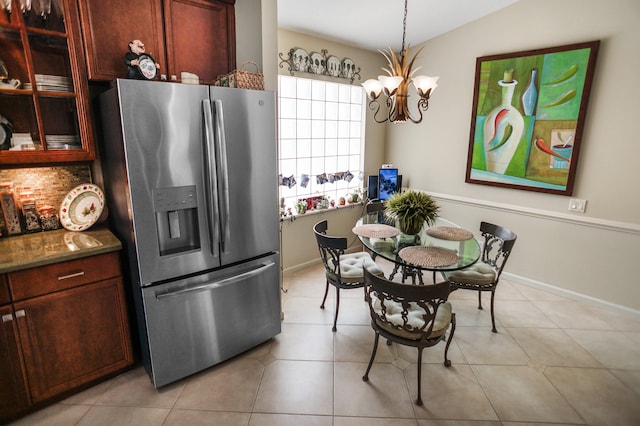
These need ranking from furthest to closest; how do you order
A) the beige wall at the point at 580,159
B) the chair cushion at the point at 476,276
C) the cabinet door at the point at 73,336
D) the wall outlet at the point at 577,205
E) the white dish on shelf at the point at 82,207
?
the wall outlet at the point at 577,205, the beige wall at the point at 580,159, the chair cushion at the point at 476,276, the white dish on shelf at the point at 82,207, the cabinet door at the point at 73,336

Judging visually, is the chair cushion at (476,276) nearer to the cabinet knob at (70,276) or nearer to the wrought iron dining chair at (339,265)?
the wrought iron dining chair at (339,265)

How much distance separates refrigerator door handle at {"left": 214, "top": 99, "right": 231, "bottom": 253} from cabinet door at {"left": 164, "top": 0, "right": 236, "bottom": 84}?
57 cm

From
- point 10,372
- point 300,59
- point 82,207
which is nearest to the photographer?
point 10,372

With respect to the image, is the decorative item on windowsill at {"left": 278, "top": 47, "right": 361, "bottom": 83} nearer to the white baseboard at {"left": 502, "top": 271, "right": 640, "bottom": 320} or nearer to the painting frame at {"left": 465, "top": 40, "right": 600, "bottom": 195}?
the painting frame at {"left": 465, "top": 40, "right": 600, "bottom": 195}

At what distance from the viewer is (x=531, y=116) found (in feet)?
11.1

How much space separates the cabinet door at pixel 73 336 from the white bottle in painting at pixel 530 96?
3.90 m

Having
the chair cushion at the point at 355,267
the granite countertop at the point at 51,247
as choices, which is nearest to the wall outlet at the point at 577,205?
the chair cushion at the point at 355,267

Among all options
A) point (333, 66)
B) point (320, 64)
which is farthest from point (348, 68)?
Result: point (320, 64)

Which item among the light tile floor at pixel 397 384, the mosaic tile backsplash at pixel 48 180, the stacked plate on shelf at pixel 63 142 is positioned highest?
the stacked plate on shelf at pixel 63 142

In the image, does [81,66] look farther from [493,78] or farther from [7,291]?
[493,78]

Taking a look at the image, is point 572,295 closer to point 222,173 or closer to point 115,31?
point 222,173

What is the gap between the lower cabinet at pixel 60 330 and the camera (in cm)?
184

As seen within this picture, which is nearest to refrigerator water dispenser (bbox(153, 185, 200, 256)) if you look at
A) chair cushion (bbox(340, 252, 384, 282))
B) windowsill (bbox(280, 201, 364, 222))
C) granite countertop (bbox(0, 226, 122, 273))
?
granite countertop (bbox(0, 226, 122, 273))

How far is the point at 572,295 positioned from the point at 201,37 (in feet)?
13.4
